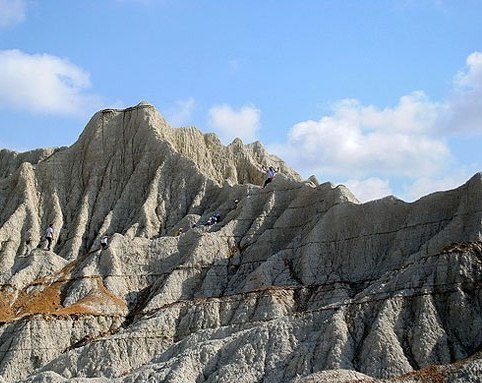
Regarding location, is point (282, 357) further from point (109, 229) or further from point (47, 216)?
point (47, 216)

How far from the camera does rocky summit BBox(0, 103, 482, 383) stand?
1945 inches

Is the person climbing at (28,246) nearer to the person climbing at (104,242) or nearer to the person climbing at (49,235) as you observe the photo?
the person climbing at (49,235)

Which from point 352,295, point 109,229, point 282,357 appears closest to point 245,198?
point 109,229

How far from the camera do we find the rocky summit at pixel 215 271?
162 ft

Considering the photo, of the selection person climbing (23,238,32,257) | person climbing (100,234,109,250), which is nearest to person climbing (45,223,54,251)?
person climbing (23,238,32,257)

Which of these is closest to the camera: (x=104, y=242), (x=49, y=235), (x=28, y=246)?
(x=104, y=242)

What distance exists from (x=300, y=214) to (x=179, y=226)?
37.4ft

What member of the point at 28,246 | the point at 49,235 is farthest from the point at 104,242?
the point at 28,246

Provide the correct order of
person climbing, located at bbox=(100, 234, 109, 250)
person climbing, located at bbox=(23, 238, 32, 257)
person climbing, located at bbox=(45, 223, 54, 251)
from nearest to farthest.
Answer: person climbing, located at bbox=(100, 234, 109, 250) < person climbing, located at bbox=(45, 223, 54, 251) < person climbing, located at bbox=(23, 238, 32, 257)

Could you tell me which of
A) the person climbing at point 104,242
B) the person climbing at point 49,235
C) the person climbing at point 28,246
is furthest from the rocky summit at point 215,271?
the person climbing at point 49,235

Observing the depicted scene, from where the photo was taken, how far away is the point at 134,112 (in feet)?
304

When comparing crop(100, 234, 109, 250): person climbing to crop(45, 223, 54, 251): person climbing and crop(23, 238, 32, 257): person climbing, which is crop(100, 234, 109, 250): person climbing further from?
crop(23, 238, 32, 257): person climbing

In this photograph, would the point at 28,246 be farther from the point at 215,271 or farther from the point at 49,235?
the point at 215,271

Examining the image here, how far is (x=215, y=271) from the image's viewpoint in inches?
2766
